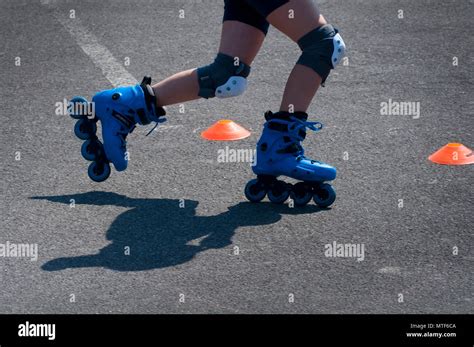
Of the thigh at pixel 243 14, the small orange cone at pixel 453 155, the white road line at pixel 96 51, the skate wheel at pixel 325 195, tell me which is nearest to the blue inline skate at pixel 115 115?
the thigh at pixel 243 14

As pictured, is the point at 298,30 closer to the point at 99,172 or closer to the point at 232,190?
the point at 232,190

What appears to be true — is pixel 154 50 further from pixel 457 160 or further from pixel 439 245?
pixel 439 245

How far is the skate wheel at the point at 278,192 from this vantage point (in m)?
6.98

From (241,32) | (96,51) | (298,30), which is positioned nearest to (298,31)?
(298,30)

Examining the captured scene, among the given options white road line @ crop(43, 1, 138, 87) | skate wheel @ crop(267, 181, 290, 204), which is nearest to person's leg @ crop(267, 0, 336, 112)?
skate wheel @ crop(267, 181, 290, 204)

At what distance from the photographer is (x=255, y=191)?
7020mm

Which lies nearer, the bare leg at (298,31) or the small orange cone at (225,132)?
the bare leg at (298,31)

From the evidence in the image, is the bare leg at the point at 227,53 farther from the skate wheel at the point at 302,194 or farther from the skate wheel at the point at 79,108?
the skate wheel at the point at 302,194

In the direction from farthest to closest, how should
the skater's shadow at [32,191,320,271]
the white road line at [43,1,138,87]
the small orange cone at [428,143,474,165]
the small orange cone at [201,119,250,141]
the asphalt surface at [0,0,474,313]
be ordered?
1. the white road line at [43,1,138,87]
2. the small orange cone at [201,119,250,141]
3. the small orange cone at [428,143,474,165]
4. the skater's shadow at [32,191,320,271]
5. the asphalt surface at [0,0,474,313]

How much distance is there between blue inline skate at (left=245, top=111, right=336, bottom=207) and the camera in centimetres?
694

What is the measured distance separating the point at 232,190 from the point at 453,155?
1420 millimetres

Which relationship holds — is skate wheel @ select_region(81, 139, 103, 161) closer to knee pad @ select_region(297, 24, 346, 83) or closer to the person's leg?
the person's leg

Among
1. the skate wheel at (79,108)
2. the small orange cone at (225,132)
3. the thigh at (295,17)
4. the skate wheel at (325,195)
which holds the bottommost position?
the skate wheel at (325,195)

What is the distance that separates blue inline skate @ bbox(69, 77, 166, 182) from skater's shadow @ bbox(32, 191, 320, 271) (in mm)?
259
